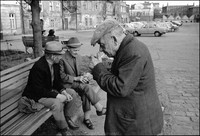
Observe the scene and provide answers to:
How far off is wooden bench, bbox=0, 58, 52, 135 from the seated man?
666 millimetres

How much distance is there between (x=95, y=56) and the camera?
2.24 meters

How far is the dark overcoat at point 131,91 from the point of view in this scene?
6.14 ft

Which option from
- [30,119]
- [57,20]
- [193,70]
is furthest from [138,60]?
[57,20]

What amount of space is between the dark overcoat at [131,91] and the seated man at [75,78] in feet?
6.38

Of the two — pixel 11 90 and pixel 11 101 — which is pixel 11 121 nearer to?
pixel 11 101

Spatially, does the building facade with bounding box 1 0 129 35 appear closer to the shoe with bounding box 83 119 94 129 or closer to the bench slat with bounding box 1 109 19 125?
the shoe with bounding box 83 119 94 129

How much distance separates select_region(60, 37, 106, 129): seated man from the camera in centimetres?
402

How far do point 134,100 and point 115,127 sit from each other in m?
0.32

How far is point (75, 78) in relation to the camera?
13.1 ft

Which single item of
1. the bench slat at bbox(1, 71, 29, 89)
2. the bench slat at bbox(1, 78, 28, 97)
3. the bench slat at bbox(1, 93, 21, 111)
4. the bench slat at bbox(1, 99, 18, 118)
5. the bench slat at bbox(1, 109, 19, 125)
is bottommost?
the bench slat at bbox(1, 109, 19, 125)

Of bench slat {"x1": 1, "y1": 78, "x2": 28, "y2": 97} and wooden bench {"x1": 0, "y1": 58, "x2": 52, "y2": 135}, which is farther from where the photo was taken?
bench slat {"x1": 1, "y1": 78, "x2": 28, "y2": 97}

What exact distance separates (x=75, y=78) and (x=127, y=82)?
222 cm

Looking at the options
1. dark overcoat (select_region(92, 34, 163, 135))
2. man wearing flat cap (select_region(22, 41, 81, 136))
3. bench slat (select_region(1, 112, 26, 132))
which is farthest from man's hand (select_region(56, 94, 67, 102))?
dark overcoat (select_region(92, 34, 163, 135))

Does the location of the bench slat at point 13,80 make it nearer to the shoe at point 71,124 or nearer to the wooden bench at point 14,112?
the wooden bench at point 14,112
